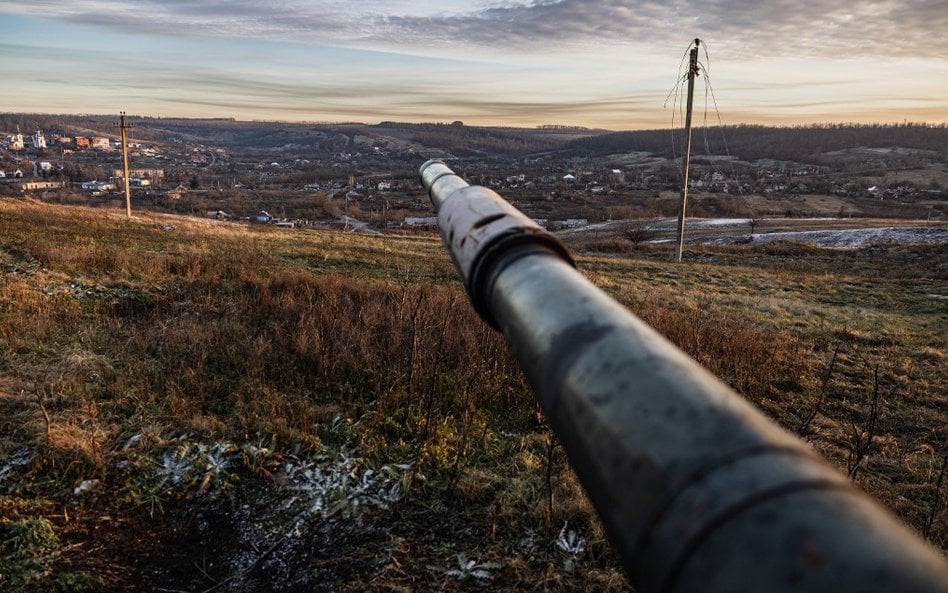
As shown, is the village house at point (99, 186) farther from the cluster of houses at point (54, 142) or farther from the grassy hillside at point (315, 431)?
the grassy hillside at point (315, 431)

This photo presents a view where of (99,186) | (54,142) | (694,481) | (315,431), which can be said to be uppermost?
(54,142)

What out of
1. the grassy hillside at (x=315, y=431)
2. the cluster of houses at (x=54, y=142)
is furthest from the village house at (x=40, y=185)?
the grassy hillside at (x=315, y=431)

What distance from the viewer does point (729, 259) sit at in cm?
2334

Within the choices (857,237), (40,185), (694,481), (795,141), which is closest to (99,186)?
(40,185)

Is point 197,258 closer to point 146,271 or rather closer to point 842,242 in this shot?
point 146,271

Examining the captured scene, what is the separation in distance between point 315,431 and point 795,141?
18078 centimetres

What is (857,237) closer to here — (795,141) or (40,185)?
(40,185)

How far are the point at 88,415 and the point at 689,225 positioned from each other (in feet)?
127

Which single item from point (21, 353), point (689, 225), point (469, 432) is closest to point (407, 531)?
point (469, 432)

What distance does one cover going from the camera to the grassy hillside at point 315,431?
347 centimetres

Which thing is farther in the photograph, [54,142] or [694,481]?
[54,142]

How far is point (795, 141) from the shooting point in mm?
156750

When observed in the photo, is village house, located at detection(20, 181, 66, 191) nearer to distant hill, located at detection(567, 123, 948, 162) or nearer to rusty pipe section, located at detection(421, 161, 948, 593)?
rusty pipe section, located at detection(421, 161, 948, 593)

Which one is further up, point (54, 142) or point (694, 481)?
point (54, 142)
